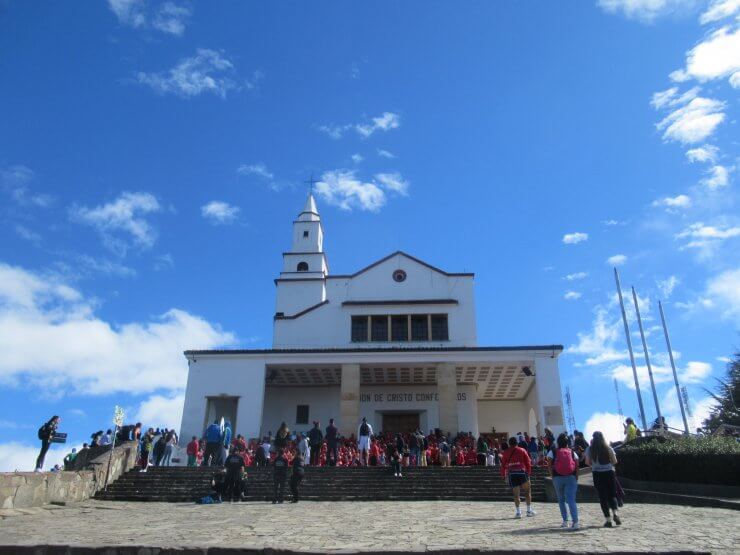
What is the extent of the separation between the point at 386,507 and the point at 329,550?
6276 mm

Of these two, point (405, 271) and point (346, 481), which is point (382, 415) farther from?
point (346, 481)

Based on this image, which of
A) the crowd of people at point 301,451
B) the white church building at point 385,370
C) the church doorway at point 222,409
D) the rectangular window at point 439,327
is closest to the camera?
the crowd of people at point 301,451

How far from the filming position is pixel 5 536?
9070 millimetres

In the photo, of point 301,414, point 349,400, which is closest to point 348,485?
point 349,400

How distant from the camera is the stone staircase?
50.7 ft

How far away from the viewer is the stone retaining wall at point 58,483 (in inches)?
488

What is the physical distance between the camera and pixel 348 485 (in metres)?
16.4

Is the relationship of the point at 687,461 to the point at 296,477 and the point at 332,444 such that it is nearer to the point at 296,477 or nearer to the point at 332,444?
the point at 296,477

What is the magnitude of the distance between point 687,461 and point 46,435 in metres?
16.3

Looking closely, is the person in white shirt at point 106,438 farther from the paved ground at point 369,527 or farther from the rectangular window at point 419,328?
the rectangular window at point 419,328

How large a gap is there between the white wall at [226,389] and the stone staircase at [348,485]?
687 centimetres

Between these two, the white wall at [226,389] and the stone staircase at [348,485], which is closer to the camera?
the stone staircase at [348,485]

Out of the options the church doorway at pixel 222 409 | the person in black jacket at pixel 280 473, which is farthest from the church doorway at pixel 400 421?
the person in black jacket at pixel 280 473

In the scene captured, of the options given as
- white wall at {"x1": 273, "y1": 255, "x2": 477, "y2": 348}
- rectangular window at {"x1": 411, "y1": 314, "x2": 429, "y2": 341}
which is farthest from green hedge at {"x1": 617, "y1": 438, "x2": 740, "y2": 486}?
rectangular window at {"x1": 411, "y1": 314, "x2": 429, "y2": 341}
